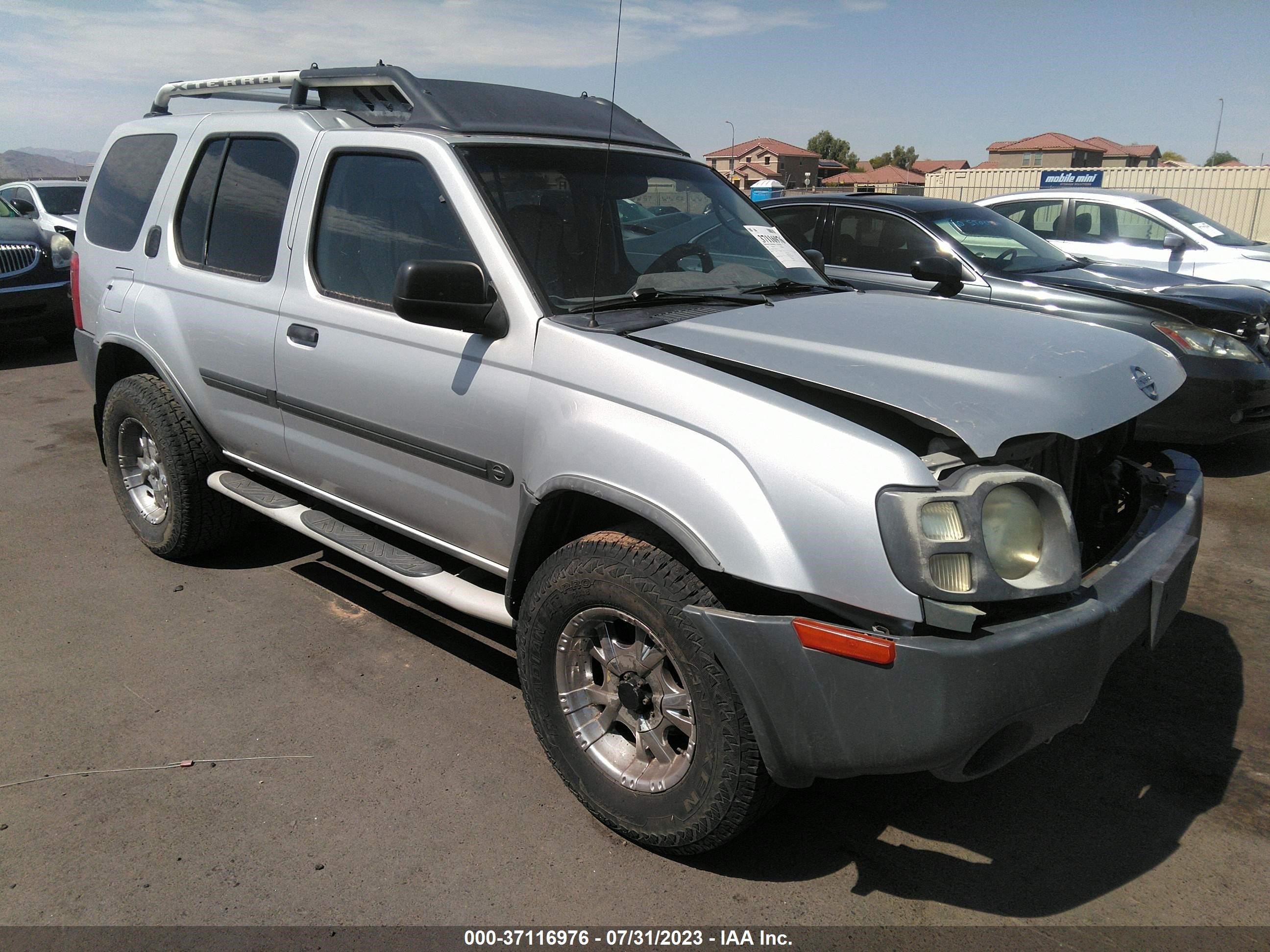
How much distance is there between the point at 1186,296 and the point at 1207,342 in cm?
46

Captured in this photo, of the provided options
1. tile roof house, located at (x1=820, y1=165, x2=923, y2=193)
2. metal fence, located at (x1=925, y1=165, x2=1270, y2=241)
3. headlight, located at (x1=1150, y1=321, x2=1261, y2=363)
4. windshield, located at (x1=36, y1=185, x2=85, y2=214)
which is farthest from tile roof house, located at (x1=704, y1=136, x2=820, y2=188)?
headlight, located at (x1=1150, y1=321, x2=1261, y2=363)

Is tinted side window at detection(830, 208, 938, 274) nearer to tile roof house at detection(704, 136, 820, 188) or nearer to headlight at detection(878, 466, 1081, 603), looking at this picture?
headlight at detection(878, 466, 1081, 603)

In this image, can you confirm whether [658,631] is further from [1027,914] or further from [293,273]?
[293,273]

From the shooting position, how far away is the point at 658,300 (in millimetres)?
3139

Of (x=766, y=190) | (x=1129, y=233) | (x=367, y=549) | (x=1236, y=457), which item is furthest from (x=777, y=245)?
(x=766, y=190)

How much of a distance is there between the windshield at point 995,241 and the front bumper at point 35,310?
Answer: 8224 millimetres

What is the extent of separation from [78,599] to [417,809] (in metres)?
2.38

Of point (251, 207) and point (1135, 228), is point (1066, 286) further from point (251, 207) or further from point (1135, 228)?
point (251, 207)

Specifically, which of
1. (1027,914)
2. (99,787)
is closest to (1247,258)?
(1027,914)

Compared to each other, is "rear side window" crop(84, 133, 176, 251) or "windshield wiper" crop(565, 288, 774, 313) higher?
"rear side window" crop(84, 133, 176, 251)

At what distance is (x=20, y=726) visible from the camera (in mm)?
3297

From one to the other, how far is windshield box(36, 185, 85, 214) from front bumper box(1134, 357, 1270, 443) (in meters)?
14.6

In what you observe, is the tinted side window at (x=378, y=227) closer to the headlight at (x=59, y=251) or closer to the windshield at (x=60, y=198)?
the headlight at (x=59, y=251)

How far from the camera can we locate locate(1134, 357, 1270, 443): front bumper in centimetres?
584
